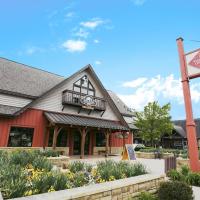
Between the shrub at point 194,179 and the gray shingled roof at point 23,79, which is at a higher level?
the gray shingled roof at point 23,79

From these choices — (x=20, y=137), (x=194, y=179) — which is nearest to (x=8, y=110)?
(x=20, y=137)

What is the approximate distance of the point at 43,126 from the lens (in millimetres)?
17781

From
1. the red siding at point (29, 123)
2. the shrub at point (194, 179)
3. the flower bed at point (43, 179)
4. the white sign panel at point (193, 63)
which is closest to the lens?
the flower bed at point (43, 179)

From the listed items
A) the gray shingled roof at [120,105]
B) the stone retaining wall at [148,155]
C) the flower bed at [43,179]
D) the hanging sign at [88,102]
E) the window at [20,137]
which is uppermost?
the gray shingled roof at [120,105]

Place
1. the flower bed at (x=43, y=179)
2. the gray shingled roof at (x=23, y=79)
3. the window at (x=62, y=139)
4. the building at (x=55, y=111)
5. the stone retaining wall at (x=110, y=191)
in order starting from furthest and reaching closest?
1. the window at (x=62, y=139)
2. the gray shingled roof at (x=23, y=79)
3. the building at (x=55, y=111)
4. the flower bed at (x=43, y=179)
5. the stone retaining wall at (x=110, y=191)

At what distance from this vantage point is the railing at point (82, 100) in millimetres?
19267

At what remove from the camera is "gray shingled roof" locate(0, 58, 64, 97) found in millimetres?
17250

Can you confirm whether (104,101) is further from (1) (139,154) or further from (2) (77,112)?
(1) (139,154)

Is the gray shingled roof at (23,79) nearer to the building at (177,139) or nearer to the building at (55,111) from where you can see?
the building at (55,111)

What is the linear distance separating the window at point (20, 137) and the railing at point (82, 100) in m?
4.29

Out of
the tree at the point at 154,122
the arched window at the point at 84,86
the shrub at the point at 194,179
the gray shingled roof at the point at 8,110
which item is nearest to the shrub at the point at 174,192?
the shrub at the point at 194,179

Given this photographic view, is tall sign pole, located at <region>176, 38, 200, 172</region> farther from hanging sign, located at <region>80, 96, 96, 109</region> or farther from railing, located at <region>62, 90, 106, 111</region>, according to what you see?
hanging sign, located at <region>80, 96, 96, 109</region>

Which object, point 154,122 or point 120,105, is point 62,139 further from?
point 154,122

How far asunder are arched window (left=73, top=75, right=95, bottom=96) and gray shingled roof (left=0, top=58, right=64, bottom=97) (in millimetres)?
2690
